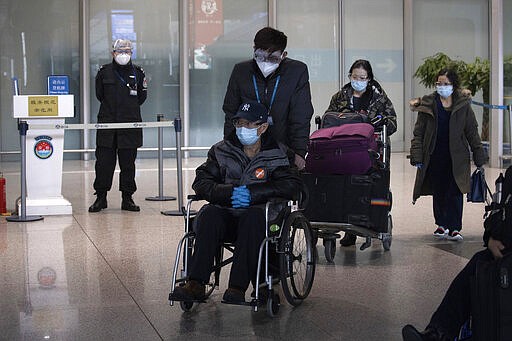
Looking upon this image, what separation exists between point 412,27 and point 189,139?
5.15 m

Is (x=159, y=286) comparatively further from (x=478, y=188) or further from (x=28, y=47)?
(x=28, y=47)

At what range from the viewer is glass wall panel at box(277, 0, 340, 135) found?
19.2 metres

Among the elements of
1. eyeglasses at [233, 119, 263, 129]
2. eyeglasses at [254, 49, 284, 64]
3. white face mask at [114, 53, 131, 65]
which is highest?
white face mask at [114, 53, 131, 65]

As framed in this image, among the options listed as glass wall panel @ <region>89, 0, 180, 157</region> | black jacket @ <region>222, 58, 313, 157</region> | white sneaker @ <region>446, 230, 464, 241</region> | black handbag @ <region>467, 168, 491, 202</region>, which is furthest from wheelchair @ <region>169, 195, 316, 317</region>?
glass wall panel @ <region>89, 0, 180, 157</region>

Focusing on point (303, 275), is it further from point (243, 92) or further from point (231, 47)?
point (231, 47)

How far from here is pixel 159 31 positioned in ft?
60.2

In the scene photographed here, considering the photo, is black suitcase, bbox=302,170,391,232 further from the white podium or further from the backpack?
the white podium

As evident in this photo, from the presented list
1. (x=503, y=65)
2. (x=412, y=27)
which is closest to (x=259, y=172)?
(x=503, y=65)

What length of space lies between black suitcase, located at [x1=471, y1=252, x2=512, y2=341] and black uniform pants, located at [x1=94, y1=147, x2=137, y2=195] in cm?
677

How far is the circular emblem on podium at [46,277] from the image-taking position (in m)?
6.25

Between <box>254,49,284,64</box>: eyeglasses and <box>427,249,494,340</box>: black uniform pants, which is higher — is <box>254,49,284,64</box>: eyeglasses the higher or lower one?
the higher one

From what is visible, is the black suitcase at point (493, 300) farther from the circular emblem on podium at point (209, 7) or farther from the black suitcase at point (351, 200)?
the circular emblem on podium at point (209, 7)

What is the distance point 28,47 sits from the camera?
1758 centimetres

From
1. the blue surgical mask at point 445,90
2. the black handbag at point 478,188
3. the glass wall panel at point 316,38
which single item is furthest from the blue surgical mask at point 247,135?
the glass wall panel at point 316,38
